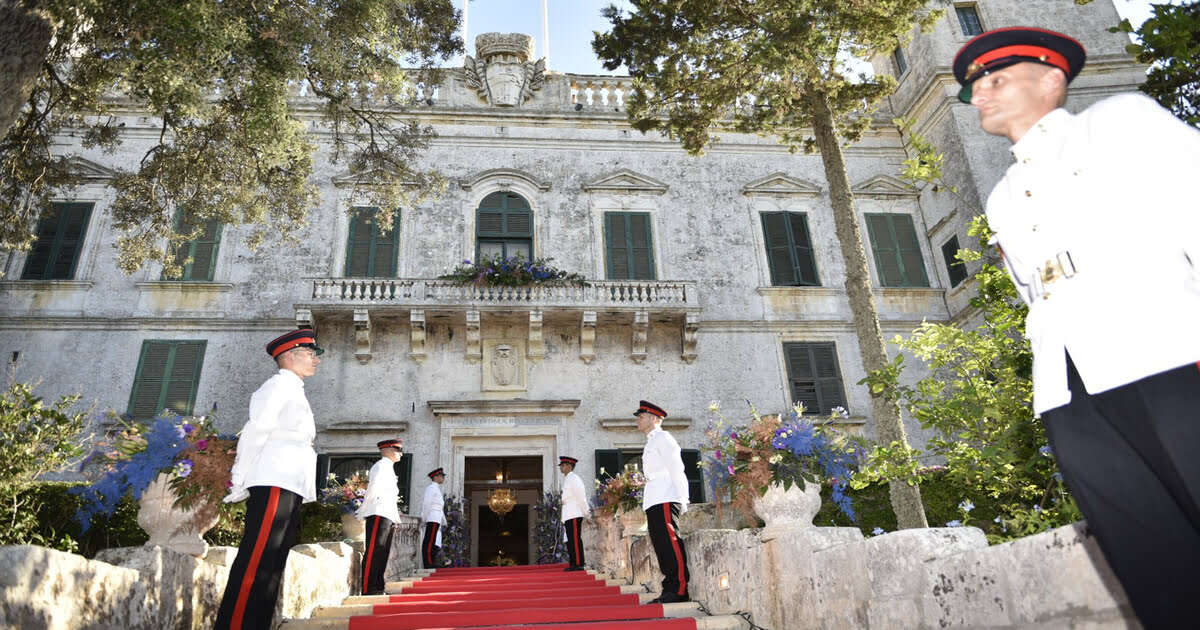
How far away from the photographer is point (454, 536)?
39.1 ft

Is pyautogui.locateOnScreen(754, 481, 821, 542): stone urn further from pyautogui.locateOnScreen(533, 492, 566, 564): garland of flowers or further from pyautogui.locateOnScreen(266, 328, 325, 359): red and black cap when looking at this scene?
pyautogui.locateOnScreen(533, 492, 566, 564): garland of flowers

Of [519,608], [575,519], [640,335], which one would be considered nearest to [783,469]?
[519,608]

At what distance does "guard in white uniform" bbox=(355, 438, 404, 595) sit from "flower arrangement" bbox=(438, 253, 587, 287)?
633 centimetres

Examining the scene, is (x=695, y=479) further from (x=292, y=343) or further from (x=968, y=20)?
(x=968, y=20)

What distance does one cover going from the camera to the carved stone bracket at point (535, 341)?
1327 cm

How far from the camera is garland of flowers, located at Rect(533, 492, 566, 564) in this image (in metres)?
11.8

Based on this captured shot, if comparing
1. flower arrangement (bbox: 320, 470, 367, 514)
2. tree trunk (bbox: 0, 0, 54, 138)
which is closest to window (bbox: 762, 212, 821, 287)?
flower arrangement (bbox: 320, 470, 367, 514)

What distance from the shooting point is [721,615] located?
469 centimetres

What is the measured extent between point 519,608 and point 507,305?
7.93 metres

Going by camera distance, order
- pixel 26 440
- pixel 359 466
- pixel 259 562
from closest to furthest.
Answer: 1. pixel 259 562
2. pixel 26 440
3. pixel 359 466

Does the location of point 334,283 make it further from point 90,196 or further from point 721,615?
point 721,615

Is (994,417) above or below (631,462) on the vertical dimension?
below

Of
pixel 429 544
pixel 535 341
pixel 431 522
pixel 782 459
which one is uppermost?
pixel 535 341

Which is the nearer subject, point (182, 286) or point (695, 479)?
point (695, 479)
